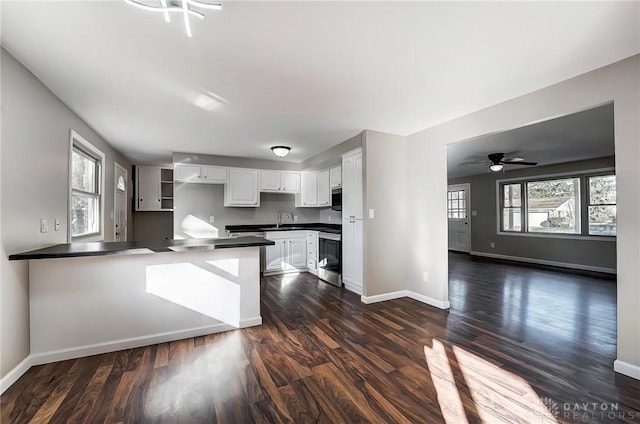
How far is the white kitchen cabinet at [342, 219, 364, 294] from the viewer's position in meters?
4.00

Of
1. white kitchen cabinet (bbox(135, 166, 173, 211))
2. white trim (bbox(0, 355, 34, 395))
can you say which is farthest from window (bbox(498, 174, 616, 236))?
white trim (bbox(0, 355, 34, 395))

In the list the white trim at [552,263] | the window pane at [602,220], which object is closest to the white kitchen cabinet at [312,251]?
the white trim at [552,263]

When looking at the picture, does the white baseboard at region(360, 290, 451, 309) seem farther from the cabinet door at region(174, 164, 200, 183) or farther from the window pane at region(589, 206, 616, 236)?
the window pane at region(589, 206, 616, 236)

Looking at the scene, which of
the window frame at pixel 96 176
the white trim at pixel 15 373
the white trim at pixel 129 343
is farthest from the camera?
the window frame at pixel 96 176

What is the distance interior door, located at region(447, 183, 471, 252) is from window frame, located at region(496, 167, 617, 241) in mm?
890

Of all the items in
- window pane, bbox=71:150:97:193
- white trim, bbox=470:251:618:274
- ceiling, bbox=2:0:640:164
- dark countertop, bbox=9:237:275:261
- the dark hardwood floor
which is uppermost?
ceiling, bbox=2:0:640:164

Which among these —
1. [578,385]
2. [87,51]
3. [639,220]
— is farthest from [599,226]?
[87,51]

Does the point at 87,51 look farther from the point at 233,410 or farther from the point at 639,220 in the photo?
the point at 639,220

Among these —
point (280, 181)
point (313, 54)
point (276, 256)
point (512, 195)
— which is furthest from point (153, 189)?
point (512, 195)

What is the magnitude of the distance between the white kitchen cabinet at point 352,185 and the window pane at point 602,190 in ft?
18.3

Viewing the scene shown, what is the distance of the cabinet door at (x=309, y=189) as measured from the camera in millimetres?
5758

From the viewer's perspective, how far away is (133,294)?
2512 millimetres

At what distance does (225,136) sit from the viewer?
13.3ft

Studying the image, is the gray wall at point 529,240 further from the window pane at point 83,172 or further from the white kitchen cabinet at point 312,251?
the window pane at point 83,172
